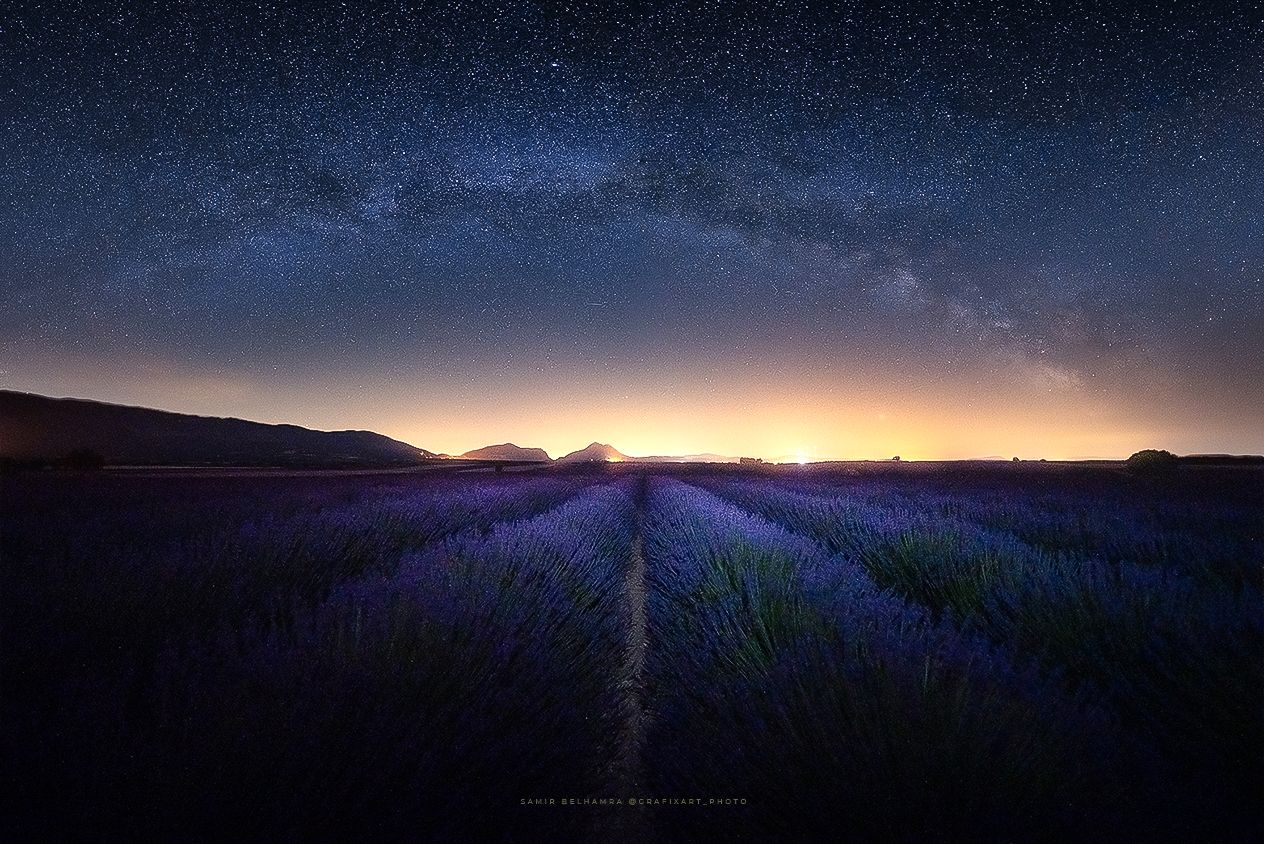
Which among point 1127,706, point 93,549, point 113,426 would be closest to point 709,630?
point 1127,706

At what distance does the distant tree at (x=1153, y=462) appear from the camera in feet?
78.0

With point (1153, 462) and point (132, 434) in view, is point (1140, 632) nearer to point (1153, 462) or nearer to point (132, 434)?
point (1153, 462)

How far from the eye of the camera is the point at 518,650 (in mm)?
2242

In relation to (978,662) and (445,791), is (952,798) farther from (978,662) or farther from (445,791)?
(445,791)

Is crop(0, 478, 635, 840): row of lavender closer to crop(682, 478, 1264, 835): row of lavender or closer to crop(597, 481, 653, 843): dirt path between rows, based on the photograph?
crop(597, 481, 653, 843): dirt path between rows

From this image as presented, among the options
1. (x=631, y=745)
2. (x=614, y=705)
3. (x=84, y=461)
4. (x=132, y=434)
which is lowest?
(x=631, y=745)

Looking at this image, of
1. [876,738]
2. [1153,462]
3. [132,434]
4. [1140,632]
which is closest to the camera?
[876,738]

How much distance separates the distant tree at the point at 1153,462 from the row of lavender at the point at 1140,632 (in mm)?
25385

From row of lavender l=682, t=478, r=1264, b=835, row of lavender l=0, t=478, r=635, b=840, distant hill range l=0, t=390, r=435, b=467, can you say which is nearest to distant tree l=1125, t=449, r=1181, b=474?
row of lavender l=682, t=478, r=1264, b=835

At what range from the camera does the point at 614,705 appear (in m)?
2.19

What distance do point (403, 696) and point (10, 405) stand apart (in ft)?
344

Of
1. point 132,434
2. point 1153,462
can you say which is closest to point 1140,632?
point 1153,462

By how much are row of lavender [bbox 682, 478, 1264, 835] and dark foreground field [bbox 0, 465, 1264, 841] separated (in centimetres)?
1

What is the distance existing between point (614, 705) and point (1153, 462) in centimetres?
3330
